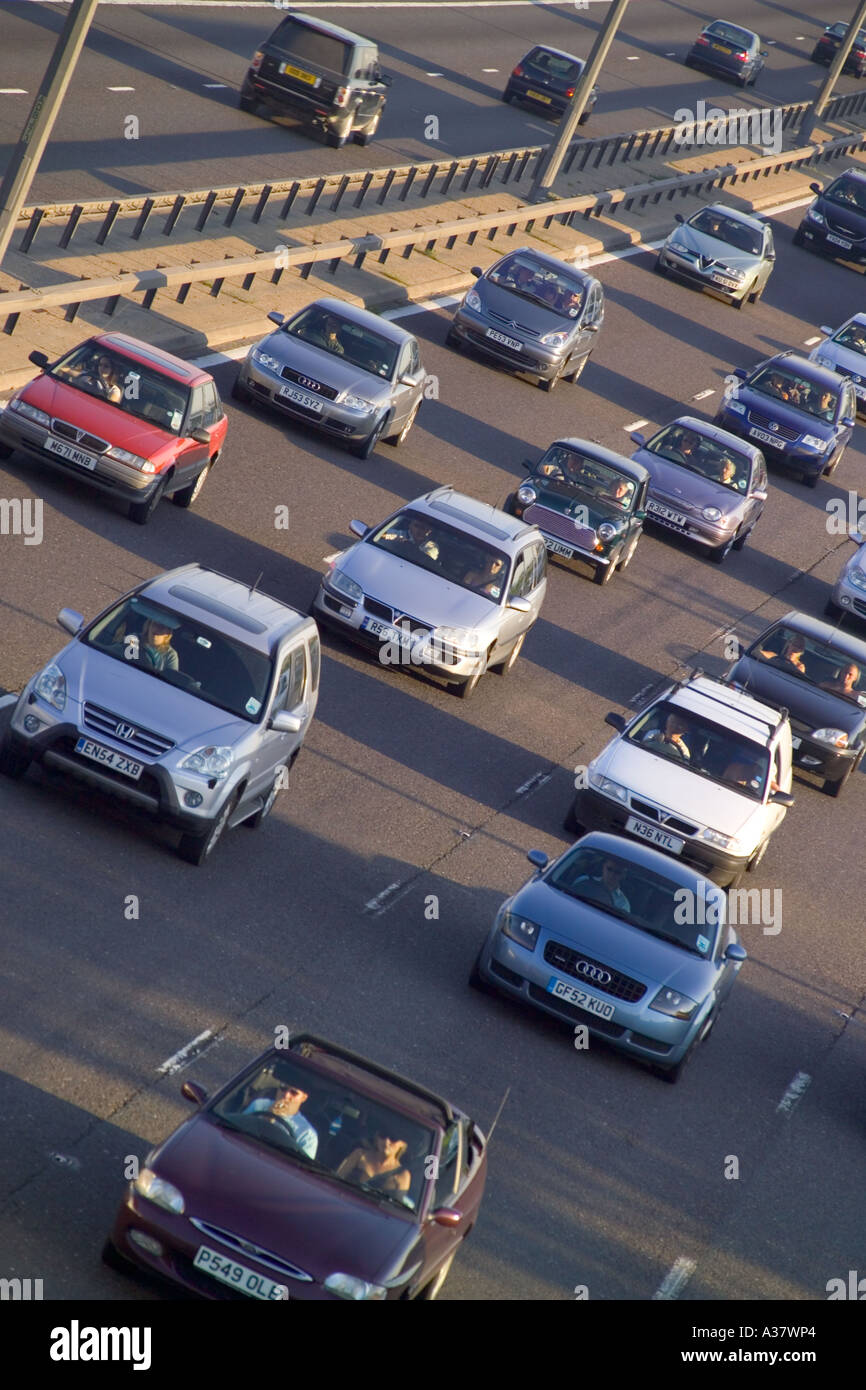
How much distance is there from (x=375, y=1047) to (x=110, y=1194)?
110 inches

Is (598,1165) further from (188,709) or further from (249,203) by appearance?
(249,203)

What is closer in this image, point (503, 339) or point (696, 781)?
point (696, 781)

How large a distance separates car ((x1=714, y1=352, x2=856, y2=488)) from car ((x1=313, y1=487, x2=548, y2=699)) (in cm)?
1199

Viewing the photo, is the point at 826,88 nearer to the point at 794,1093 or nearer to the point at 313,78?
the point at 313,78

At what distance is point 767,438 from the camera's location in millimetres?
31312

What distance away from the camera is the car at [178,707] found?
12.8m

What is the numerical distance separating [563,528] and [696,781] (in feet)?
22.4

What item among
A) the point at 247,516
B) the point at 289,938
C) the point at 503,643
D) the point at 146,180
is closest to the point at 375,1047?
the point at 289,938

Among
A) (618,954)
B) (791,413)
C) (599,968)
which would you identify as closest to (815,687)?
(618,954)

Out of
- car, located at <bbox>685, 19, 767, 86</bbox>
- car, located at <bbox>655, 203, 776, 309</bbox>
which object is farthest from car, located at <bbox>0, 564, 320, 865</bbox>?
car, located at <bbox>685, 19, 767, 86</bbox>

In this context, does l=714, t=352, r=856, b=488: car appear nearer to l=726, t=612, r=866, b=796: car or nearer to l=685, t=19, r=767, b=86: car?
l=726, t=612, r=866, b=796: car

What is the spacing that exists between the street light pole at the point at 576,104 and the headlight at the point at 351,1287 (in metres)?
31.8

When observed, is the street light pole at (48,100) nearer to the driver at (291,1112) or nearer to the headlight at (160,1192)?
the driver at (291,1112)

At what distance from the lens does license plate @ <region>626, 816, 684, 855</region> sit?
16.8 meters
